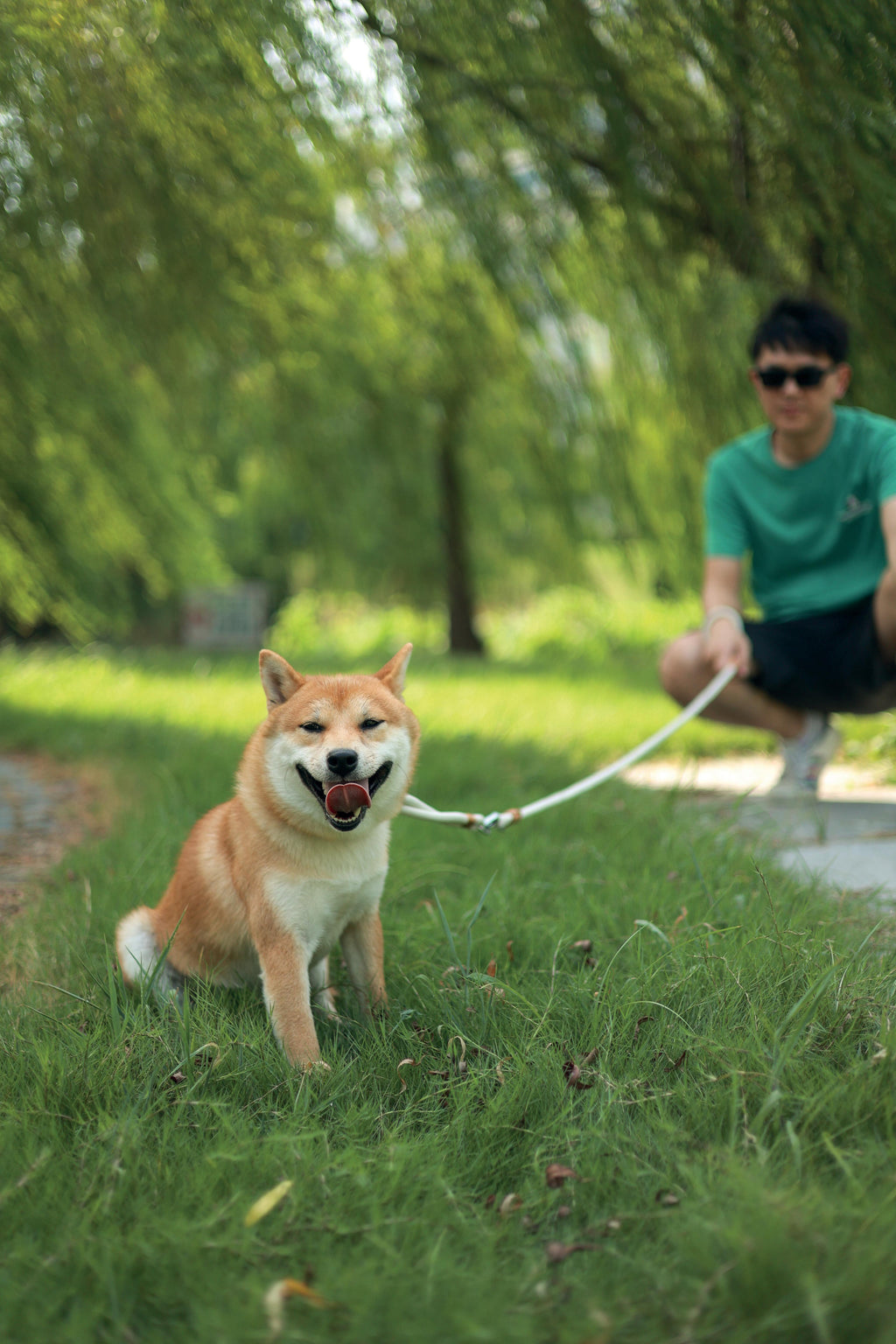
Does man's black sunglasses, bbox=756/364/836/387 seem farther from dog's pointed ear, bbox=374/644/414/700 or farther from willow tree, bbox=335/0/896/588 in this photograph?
dog's pointed ear, bbox=374/644/414/700

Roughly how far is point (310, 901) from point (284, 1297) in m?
0.91

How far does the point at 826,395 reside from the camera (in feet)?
12.2

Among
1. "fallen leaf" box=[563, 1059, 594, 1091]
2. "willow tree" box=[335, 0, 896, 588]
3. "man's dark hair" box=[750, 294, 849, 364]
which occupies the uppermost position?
"willow tree" box=[335, 0, 896, 588]

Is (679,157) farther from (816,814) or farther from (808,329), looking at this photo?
(816,814)

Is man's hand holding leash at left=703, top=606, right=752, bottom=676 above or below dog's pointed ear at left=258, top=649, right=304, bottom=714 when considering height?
below

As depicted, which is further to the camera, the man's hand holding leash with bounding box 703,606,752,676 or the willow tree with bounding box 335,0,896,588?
the man's hand holding leash with bounding box 703,606,752,676

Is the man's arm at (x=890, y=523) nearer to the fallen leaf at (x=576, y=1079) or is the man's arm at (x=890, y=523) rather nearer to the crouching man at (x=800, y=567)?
the crouching man at (x=800, y=567)

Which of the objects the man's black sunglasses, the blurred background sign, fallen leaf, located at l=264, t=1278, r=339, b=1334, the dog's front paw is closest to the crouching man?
the man's black sunglasses

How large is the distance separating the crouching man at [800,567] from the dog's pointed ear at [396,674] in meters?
1.72

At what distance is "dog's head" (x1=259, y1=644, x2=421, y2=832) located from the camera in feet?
7.13

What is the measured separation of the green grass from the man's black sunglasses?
1691 millimetres

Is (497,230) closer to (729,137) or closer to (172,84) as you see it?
(729,137)

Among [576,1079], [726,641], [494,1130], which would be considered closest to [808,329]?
[726,641]

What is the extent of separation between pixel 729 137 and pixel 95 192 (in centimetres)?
232
